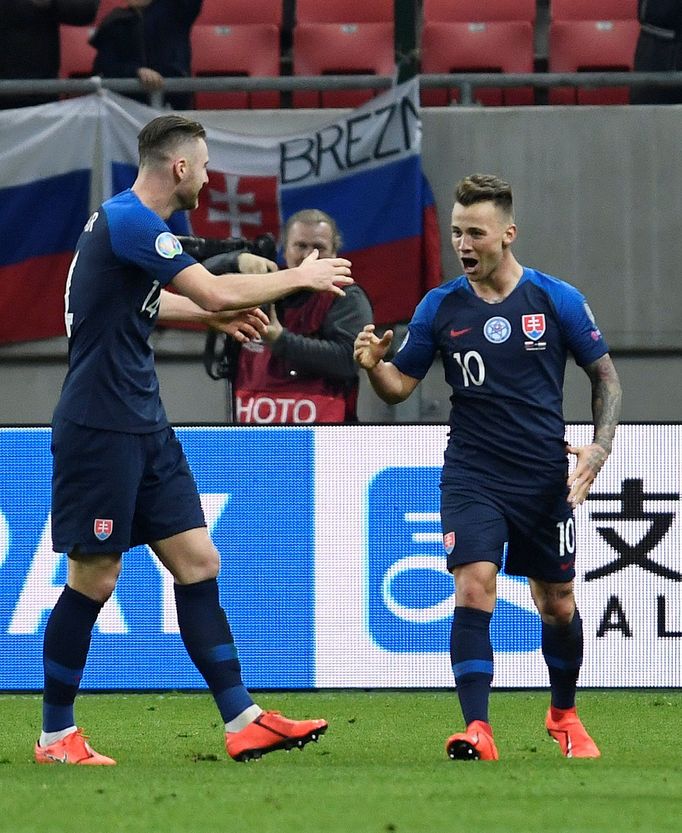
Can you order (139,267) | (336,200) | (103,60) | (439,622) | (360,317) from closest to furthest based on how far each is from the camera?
(139,267) → (439,622) → (360,317) → (336,200) → (103,60)

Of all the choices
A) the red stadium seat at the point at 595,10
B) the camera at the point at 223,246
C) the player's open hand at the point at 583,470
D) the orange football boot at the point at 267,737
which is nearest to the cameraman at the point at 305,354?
the camera at the point at 223,246

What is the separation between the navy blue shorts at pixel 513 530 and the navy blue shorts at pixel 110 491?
842 mm

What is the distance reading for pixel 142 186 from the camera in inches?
199

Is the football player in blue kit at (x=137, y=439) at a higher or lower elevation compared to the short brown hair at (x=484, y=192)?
lower

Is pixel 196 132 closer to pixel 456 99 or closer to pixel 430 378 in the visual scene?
pixel 430 378

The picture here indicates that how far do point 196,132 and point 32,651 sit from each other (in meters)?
3.28

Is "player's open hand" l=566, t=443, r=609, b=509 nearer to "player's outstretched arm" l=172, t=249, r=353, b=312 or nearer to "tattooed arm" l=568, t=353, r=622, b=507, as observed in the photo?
"tattooed arm" l=568, t=353, r=622, b=507

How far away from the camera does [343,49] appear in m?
11.9

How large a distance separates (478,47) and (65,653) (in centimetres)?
781

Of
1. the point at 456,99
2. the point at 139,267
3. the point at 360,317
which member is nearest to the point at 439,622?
the point at 360,317

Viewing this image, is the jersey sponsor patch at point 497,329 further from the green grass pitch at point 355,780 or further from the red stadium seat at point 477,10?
the red stadium seat at point 477,10

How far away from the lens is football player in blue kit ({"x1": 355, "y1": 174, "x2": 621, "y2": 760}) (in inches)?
208

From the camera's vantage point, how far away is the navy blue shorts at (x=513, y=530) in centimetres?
520

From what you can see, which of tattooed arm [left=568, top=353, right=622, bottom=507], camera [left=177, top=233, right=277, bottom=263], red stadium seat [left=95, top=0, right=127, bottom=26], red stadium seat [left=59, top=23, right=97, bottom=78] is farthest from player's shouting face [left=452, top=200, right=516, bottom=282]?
red stadium seat [left=59, top=23, right=97, bottom=78]
